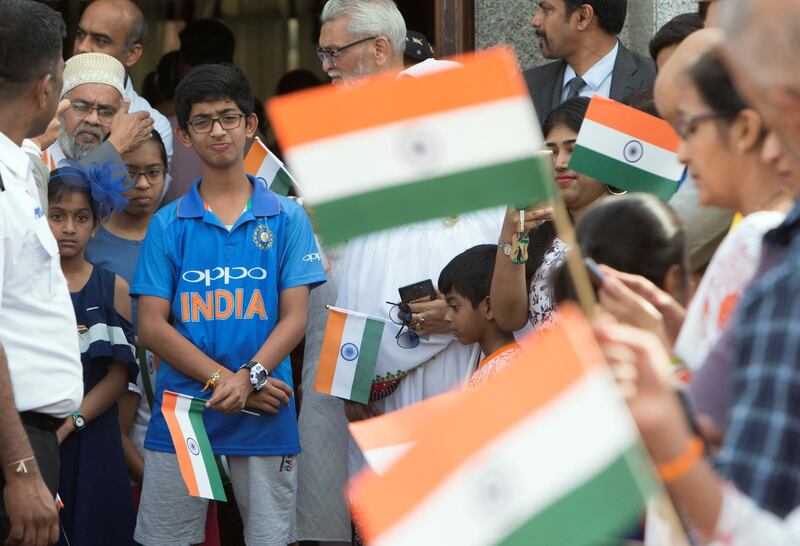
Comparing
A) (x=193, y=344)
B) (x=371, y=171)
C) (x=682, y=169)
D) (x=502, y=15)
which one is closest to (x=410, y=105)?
(x=371, y=171)

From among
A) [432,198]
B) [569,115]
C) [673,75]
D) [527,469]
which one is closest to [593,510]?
[527,469]

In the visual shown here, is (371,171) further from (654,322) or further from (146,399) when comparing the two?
(146,399)

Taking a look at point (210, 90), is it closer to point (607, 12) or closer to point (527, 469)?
point (607, 12)

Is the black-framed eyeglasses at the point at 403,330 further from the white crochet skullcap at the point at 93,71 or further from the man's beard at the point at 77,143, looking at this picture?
the white crochet skullcap at the point at 93,71

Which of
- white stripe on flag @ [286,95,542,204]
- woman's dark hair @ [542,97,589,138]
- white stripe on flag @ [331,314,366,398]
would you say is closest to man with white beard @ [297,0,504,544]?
white stripe on flag @ [331,314,366,398]

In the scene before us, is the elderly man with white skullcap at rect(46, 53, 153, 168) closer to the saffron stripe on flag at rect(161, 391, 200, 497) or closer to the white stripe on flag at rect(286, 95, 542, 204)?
the saffron stripe on flag at rect(161, 391, 200, 497)

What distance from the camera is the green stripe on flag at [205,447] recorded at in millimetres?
4235

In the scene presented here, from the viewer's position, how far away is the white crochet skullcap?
5.26 meters

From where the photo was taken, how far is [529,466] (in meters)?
1.57

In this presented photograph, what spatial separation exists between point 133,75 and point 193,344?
463 centimetres

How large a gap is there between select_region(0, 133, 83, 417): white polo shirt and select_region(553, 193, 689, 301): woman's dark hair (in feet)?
5.00

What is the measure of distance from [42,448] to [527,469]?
217cm

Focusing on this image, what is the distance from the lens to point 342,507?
15.5ft

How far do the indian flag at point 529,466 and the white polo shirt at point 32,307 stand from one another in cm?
188
